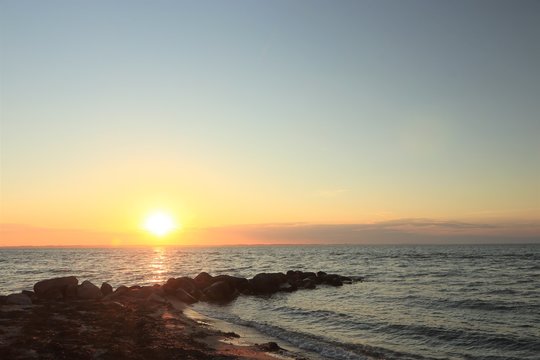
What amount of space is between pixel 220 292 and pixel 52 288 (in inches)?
482

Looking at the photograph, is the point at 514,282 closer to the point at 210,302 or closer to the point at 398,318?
the point at 398,318

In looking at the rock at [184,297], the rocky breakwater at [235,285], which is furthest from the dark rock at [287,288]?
the rock at [184,297]

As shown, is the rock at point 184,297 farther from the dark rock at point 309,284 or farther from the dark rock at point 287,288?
the dark rock at point 309,284

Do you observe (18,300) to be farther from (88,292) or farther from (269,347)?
(269,347)

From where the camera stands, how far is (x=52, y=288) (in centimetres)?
2775

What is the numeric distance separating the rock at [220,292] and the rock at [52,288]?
9986 millimetres

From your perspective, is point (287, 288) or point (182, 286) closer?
point (182, 286)

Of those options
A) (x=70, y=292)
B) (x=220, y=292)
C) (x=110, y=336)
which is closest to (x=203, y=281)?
(x=220, y=292)

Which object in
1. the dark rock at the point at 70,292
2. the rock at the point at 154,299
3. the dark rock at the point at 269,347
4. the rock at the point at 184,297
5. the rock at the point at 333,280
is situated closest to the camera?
the dark rock at the point at 269,347

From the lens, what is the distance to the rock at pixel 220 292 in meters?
33.2

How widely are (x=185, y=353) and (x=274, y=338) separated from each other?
6.29m

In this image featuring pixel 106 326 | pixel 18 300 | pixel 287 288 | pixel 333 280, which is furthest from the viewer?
pixel 333 280

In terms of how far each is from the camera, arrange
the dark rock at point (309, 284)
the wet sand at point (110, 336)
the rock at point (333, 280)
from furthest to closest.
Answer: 1. the rock at point (333, 280)
2. the dark rock at point (309, 284)
3. the wet sand at point (110, 336)

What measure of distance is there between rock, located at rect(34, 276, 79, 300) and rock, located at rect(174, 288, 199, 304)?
7154 mm
